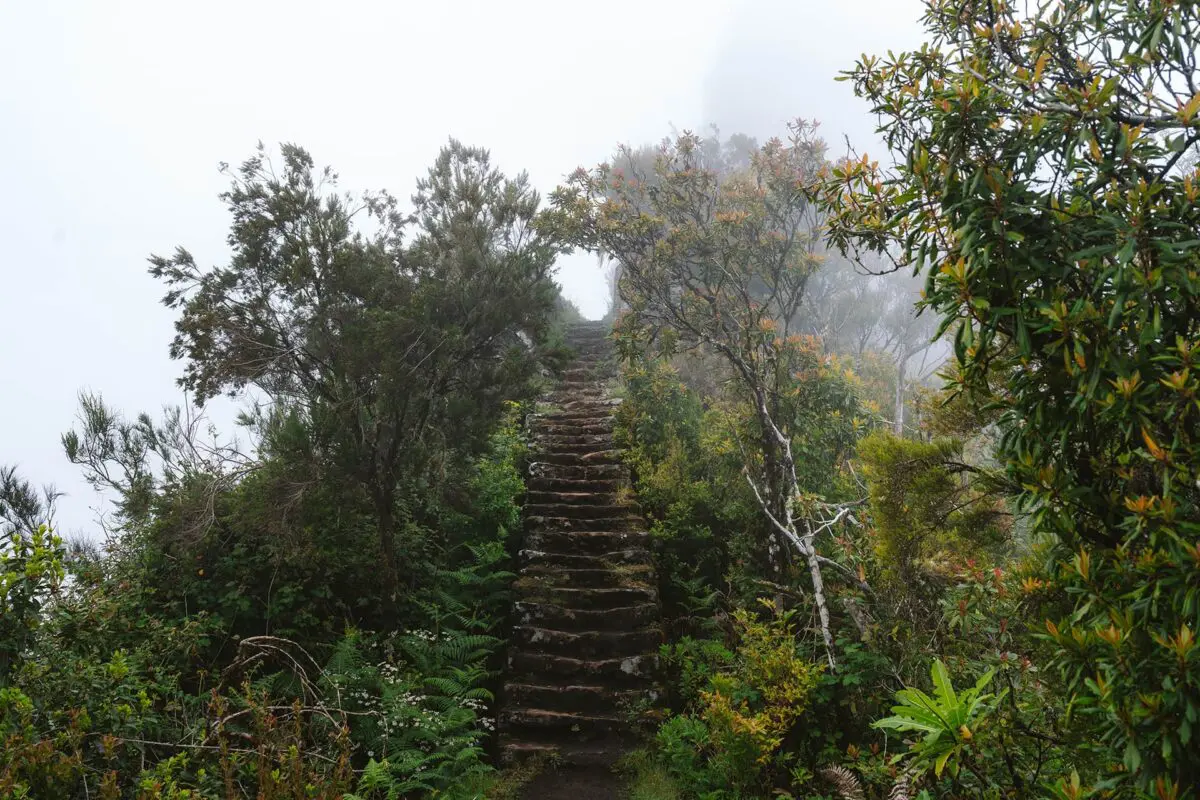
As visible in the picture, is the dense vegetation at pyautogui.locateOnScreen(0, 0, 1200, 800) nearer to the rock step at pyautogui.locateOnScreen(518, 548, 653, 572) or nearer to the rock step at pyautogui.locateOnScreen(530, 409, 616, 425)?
the rock step at pyautogui.locateOnScreen(518, 548, 653, 572)

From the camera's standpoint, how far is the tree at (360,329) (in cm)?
579

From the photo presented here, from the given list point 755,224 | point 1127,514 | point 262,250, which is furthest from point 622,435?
point 1127,514

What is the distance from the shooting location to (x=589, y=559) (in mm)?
7590

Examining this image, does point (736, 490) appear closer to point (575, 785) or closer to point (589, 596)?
point (589, 596)

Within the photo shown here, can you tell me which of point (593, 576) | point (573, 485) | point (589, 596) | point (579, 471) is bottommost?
point (589, 596)

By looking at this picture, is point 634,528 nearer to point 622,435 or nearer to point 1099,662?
point 622,435

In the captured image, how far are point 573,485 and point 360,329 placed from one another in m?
4.20

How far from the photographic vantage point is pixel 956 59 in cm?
313

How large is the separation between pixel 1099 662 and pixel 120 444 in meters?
7.49

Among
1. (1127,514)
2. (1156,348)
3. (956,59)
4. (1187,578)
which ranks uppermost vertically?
(956,59)

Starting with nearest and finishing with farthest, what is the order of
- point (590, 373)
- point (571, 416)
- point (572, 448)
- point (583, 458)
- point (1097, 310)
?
1. point (1097, 310)
2. point (583, 458)
3. point (572, 448)
4. point (571, 416)
5. point (590, 373)

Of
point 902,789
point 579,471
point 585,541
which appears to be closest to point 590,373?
point 579,471

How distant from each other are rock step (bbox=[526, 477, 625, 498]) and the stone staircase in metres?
0.01

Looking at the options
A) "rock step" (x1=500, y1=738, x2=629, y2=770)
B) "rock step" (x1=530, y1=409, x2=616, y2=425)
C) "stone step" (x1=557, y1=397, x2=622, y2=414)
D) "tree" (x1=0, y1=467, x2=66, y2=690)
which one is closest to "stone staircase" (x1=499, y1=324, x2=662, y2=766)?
"rock step" (x1=500, y1=738, x2=629, y2=770)
